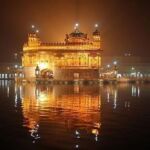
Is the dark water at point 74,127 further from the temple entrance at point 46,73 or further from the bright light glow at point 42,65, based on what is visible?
the bright light glow at point 42,65

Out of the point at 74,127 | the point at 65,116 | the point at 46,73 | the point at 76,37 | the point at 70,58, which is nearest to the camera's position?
the point at 74,127

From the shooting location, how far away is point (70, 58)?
75688mm

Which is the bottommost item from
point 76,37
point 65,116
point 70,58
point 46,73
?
point 65,116

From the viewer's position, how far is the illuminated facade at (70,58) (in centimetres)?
7512

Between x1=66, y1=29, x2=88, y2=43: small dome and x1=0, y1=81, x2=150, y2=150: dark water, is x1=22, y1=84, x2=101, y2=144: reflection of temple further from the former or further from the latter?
x1=66, y1=29, x2=88, y2=43: small dome

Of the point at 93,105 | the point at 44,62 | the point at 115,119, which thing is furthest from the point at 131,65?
the point at 115,119

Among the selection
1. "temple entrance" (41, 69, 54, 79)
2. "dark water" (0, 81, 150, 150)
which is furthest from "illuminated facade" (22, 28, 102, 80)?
"dark water" (0, 81, 150, 150)

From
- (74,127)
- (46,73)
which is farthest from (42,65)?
(74,127)

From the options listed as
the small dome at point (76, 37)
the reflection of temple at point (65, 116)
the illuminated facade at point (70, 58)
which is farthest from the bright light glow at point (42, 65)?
the reflection of temple at point (65, 116)

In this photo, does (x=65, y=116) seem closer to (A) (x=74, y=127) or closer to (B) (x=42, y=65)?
(A) (x=74, y=127)

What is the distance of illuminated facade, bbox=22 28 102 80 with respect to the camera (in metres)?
75.1

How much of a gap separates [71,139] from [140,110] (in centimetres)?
1061

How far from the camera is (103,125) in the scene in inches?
810

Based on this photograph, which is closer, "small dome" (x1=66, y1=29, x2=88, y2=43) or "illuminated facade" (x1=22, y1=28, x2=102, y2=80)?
"illuminated facade" (x1=22, y1=28, x2=102, y2=80)
